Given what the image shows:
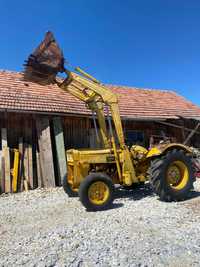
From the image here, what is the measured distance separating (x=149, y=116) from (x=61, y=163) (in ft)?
18.5

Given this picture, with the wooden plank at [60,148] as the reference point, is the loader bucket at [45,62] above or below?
above

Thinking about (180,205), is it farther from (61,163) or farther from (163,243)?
(61,163)

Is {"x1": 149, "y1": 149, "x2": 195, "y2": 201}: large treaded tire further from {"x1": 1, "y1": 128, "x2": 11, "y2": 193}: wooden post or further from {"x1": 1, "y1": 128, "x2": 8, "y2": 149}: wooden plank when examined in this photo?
{"x1": 1, "y1": 128, "x2": 8, "y2": 149}: wooden plank

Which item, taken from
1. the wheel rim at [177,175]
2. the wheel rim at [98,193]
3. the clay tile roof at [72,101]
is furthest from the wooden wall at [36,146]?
the wheel rim at [177,175]

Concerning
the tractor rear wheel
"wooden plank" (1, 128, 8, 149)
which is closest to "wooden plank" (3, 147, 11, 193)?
"wooden plank" (1, 128, 8, 149)

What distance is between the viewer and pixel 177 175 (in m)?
7.04

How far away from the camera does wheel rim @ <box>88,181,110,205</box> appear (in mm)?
6176

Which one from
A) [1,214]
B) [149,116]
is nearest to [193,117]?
[149,116]

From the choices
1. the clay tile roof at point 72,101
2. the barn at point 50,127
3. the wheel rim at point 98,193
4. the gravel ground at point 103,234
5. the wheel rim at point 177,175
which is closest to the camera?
the gravel ground at point 103,234

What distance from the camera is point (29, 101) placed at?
35.5 feet

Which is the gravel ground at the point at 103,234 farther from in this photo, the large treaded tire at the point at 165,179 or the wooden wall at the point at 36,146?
the wooden wall at the point at 36,146

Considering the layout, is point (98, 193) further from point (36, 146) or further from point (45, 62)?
point (36, 146)

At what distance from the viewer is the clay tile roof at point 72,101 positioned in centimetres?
1064

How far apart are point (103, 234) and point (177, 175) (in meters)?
3.30
